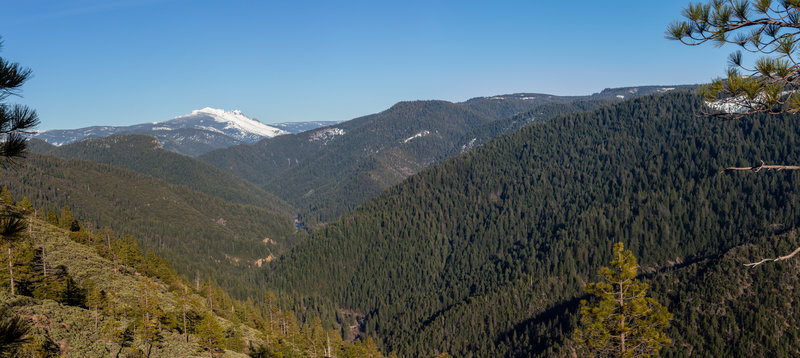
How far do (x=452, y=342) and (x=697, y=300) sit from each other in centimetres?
9914

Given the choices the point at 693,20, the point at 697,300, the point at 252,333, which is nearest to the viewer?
the point at 693,20

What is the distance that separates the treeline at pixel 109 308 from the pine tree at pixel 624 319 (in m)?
37.2

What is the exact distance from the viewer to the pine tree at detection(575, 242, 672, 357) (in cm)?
3014

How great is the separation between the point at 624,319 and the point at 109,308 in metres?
58.0

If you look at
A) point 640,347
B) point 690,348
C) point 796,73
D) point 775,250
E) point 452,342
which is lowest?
point 452,342

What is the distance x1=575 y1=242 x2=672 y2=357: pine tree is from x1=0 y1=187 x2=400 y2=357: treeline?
37.2 meters

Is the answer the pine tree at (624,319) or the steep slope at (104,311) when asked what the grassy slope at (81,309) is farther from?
the pine tree at (624,319)

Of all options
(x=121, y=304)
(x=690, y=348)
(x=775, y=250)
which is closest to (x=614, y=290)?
(x=121, y=304)

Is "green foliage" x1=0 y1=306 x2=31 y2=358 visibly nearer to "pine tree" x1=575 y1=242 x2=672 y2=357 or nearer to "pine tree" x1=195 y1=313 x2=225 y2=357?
"pine tree" x1=575 y1=242 x2=672 y2=357

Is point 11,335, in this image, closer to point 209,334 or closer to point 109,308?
point 209,334

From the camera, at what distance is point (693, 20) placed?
15.8 metres

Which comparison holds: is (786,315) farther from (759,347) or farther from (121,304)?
(121,304)

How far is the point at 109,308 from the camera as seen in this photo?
53062 millimetres

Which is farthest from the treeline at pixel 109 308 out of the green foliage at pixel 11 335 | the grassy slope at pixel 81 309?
the green foliage at pixel 11 335
